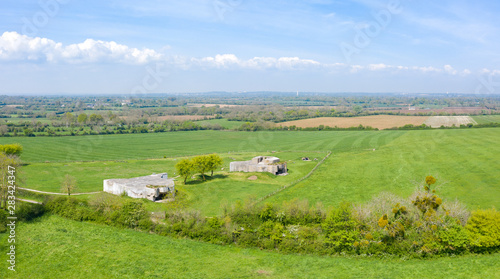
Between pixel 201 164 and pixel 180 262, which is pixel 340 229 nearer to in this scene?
pixel 180 262

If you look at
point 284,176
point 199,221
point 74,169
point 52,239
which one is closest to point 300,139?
point 284,176

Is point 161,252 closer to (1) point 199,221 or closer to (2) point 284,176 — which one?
(1) point 199,221

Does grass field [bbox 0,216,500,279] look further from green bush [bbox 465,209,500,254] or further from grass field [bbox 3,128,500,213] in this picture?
grass field [bbox 3,128,500,213]

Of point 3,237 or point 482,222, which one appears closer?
point 482,222

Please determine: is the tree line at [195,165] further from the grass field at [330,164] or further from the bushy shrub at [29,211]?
the bushy shrub at [29,211]

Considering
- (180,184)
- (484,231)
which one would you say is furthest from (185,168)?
(484,231)

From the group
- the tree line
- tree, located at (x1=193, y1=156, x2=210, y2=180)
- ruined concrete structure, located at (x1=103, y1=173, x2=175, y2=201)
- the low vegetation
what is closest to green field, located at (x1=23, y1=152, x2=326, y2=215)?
the tree line

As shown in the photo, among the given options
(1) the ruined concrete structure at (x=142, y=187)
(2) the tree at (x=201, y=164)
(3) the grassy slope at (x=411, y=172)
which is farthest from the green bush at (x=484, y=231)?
(2) the tree at (x=201, y=164)
